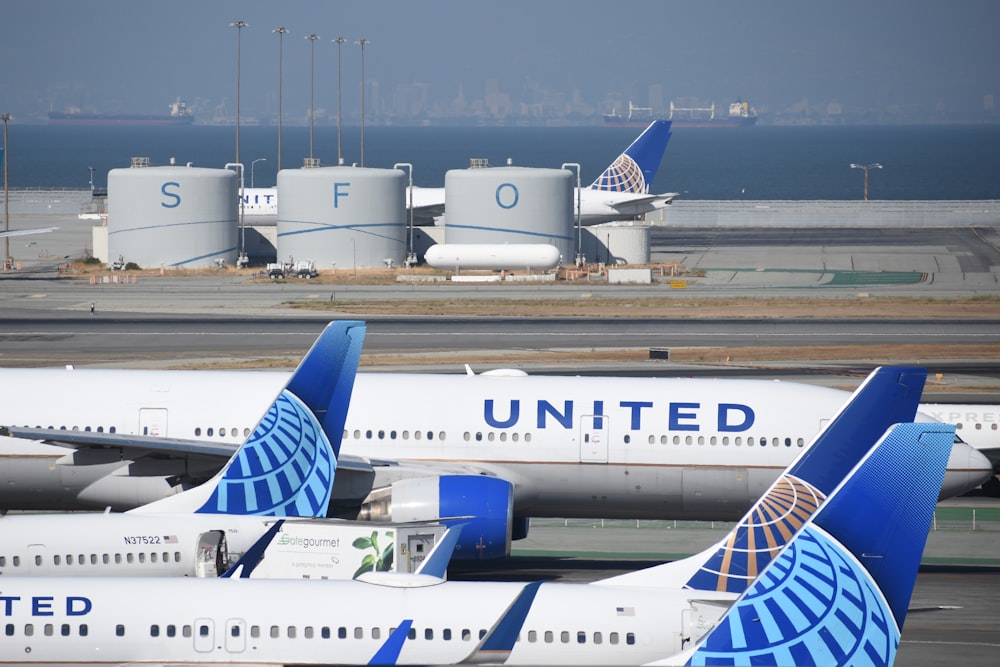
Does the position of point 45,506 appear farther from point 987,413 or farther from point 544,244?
point 544,244

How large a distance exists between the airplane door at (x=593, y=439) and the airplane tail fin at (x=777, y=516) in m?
10.5

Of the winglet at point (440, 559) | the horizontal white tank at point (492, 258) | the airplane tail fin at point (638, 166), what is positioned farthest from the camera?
the airplane tail fin at point (638, 166)

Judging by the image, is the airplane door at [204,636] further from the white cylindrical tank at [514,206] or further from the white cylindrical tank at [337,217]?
the white cylindrical tank at [514,206]

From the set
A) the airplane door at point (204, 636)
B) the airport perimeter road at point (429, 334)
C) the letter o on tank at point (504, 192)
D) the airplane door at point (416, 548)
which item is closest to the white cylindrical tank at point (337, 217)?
the letter o on tank at point (504, 192)

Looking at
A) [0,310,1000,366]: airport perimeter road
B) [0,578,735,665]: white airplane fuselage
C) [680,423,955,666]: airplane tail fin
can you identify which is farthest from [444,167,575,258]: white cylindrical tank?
[680,423,955,666]: airplane tail fin

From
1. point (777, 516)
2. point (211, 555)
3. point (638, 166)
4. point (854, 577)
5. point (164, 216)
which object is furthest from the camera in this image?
point (638, 166)

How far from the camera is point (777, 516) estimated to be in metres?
22.3

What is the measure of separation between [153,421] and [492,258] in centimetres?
6968

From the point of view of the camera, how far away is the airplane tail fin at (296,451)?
25.7 m

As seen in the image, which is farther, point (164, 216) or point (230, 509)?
point (164, 216)

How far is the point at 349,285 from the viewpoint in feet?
315

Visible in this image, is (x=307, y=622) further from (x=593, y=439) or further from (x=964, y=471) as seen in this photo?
(x=964, y=471)

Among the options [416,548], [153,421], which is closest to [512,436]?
[153,421]

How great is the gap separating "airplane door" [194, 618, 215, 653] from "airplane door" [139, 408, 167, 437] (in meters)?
15.2
